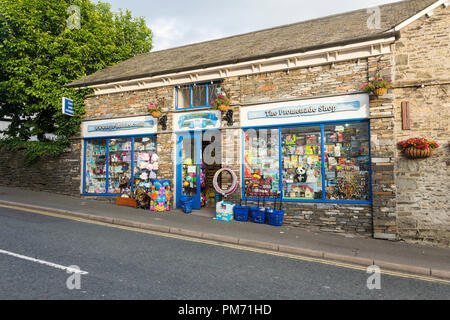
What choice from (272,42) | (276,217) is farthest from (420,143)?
(272,42)

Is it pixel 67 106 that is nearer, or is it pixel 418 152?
pixel 418 152

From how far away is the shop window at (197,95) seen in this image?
34.4 ft

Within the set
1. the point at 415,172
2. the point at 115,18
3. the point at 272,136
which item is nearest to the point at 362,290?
the point at 415,172

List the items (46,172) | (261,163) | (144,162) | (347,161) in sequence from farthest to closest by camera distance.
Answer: (46,172)
(144,162)
(261,163)
(347,161)

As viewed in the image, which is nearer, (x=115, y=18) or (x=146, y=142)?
(x=146, y=142)

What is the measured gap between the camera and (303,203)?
883 centimetres

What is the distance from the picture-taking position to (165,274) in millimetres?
4488

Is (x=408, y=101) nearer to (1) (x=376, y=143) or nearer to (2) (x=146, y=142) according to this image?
(1) (x=376, y=143)

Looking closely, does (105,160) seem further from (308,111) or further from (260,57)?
(308,111)

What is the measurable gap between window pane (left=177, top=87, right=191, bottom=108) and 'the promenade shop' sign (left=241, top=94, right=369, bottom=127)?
243 centimetres

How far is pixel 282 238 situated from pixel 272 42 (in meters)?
7.47

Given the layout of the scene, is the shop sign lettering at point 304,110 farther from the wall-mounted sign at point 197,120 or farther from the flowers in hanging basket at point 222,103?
the wall-mounted sign at point 197,120

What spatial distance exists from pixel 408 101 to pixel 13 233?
10.6 metres

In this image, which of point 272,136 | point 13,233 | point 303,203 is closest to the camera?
point 13,233
